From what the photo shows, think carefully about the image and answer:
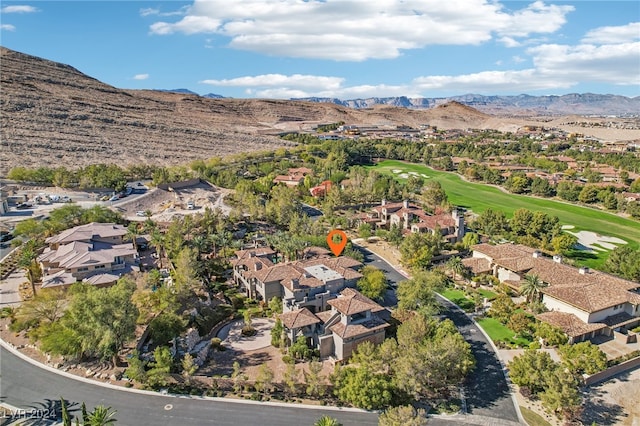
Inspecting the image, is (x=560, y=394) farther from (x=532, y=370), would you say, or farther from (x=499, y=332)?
(x=499, y=332)

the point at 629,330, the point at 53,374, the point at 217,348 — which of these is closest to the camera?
the point at 53,374

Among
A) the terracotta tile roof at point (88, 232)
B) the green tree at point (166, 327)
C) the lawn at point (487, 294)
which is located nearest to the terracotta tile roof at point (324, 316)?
the green tree at point (166, 327)

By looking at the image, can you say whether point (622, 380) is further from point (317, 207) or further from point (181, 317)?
A: point (317, 207)

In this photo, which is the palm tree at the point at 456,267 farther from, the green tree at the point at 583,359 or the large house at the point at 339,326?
the green tree at the point at 583,359

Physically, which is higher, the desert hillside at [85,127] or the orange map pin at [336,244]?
the desert hillside at [85,127]

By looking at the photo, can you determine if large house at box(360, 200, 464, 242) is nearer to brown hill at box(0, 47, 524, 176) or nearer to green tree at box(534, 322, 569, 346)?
green tree at box(534, 322, 569, 346)

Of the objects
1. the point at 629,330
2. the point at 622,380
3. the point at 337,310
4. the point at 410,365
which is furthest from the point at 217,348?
the point at 629,330

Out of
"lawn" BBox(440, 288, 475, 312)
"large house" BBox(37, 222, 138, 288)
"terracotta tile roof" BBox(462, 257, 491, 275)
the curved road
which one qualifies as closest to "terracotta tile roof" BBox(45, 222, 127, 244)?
"large house" BBox(37, 222, 138, 288)
